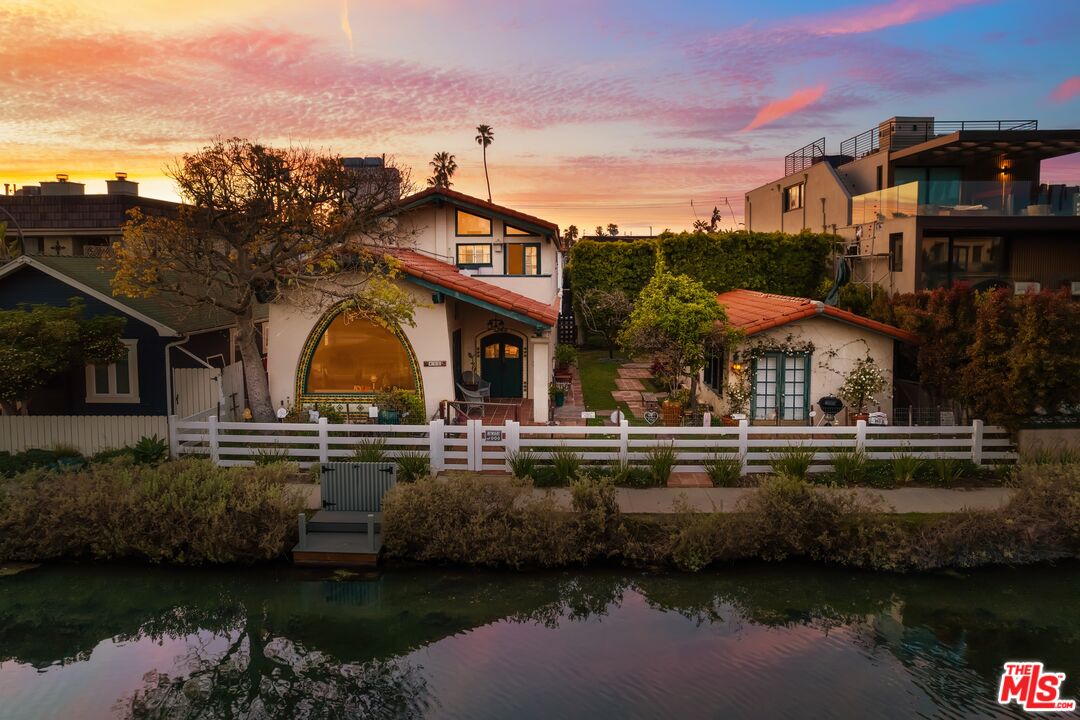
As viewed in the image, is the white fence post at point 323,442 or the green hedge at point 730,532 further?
the white fence post at point 323,442

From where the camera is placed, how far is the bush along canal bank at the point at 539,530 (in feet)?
39.9

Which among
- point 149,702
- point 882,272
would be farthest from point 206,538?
→ point 882,272

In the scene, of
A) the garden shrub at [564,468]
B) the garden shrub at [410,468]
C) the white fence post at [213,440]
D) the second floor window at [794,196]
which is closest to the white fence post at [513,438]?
the garden shrub at [564,468]

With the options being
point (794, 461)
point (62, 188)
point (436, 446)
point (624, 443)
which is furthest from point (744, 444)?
point (62, 188)

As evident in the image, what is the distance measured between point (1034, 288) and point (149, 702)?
27.2 m

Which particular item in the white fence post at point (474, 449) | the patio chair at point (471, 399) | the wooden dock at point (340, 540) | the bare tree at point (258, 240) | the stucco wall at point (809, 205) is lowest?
the wooden dock at point (340, 540)

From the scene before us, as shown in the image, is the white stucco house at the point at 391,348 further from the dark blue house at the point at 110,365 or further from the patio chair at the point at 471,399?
the dark blue house at the point at 110,365

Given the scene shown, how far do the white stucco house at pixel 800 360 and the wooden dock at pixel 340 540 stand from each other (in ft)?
33.4

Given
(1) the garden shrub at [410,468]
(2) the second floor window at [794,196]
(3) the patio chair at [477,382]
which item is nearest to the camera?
(1) the garden shrub at [410,468]

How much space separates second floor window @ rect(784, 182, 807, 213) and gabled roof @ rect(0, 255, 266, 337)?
27.9m

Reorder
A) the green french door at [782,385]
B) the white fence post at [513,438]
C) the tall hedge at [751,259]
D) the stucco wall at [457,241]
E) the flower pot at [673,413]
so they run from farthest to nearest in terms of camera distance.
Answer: the tall hedge at [751,259] < the stucco wall at [457,241] < the flower pot at [673,413] < the green french door at [782,385] < the white fence post at [513,438]

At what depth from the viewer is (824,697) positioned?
8.98m

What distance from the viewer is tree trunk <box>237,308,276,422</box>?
17.7 meters

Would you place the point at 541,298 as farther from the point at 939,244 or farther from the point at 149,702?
the point at 149,702
